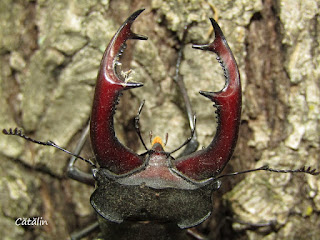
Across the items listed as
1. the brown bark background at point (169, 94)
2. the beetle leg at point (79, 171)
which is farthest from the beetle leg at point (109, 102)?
the brown bark background at point (169, 94)

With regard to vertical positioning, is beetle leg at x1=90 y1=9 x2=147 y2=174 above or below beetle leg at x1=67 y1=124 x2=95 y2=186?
above

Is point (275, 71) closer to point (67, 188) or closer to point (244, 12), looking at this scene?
point (244, 12)

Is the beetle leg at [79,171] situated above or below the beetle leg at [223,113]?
below

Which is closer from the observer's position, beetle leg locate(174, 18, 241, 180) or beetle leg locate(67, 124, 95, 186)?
beetle leg locate(174, 18, 241, 180)

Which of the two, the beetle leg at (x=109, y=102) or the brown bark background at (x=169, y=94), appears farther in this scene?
the brown bark background at (x=169, y=94)

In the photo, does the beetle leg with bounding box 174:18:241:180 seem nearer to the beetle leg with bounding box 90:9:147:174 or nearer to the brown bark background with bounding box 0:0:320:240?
the beetle leg with bounding box 90:9:147:174

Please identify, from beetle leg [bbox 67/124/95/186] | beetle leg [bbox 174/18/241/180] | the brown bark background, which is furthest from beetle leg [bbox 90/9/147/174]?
the brown bark background

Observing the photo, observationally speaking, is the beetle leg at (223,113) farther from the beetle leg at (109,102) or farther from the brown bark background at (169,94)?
the brown bark background at (169,94)

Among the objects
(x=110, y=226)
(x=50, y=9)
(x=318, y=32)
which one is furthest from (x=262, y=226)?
(x=50, y=9)
